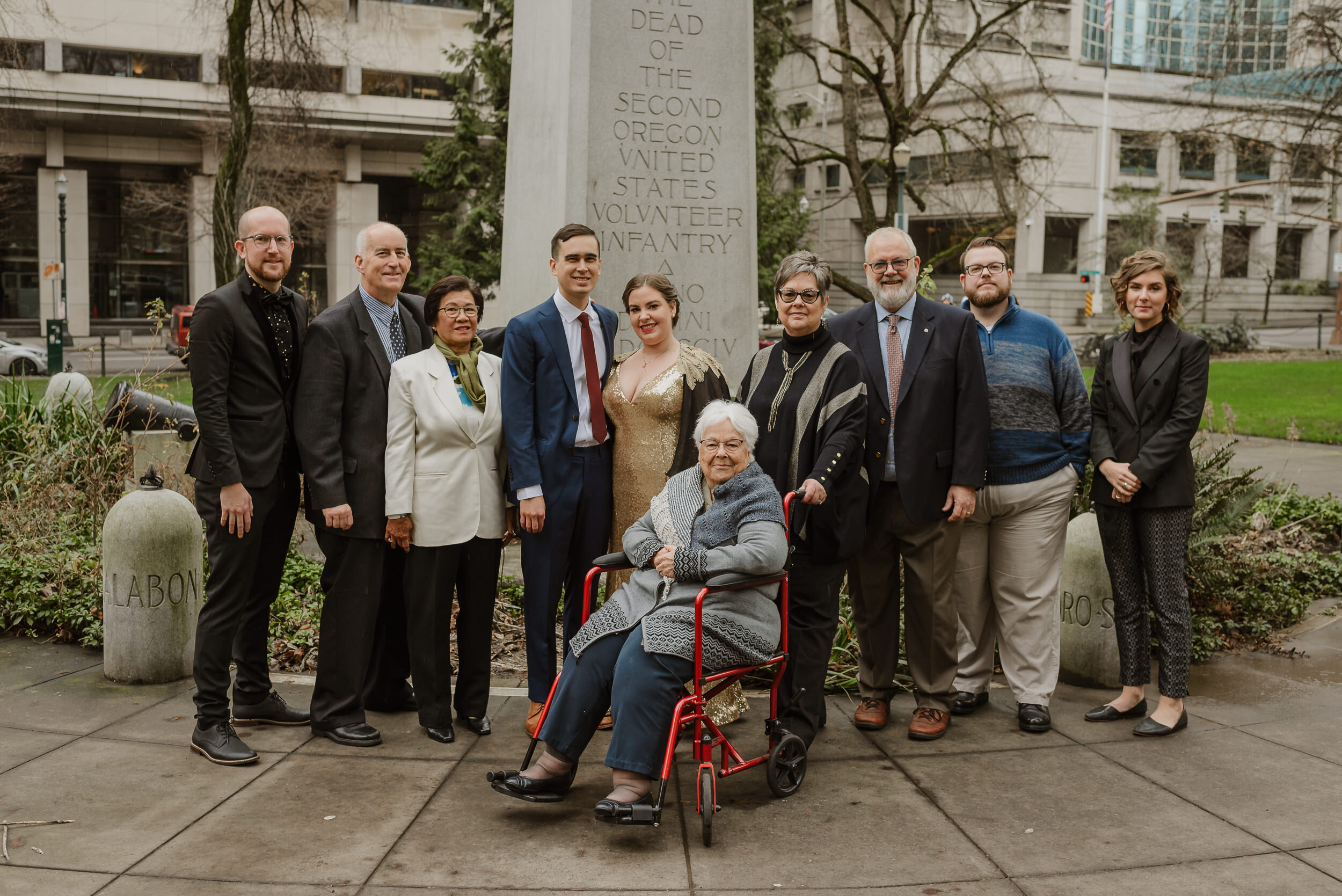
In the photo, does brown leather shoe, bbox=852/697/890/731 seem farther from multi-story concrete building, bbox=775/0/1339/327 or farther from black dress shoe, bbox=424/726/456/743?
multi-story concrete building, bbox=775/0/1339/327

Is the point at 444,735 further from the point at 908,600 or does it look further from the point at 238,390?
the point at 908,600

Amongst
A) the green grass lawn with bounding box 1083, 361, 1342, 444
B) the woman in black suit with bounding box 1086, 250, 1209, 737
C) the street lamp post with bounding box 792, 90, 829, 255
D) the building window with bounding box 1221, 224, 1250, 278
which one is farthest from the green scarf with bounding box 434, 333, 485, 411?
the street lamp post with bounding box 792, 90, 829, 255

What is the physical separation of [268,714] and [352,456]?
4.14 feet

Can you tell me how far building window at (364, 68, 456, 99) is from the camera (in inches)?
1833

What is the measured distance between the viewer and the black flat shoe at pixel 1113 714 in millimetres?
5426

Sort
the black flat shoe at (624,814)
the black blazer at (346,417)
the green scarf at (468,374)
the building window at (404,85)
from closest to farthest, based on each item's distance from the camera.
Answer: the black flat shoe at (624,814)
the black blazer at (346,417)
the green scarf at (468,374)
the building window at (404,85)

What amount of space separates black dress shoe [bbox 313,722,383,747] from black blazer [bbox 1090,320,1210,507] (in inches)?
132

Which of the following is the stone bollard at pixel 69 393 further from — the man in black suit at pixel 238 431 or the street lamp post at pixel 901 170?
the street lamp post at pixel 901 170

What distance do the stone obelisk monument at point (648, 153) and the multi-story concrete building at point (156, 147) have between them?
35872 millimetres

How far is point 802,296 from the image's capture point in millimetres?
4852

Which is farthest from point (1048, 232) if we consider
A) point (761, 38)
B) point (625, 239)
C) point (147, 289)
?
point (625, 239)

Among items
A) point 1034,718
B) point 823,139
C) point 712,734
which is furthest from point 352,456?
point 823,139

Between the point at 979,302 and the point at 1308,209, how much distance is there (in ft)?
221

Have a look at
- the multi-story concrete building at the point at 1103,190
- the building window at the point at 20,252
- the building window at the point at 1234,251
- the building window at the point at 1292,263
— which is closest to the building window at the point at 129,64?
the building window at the point at 20,252
